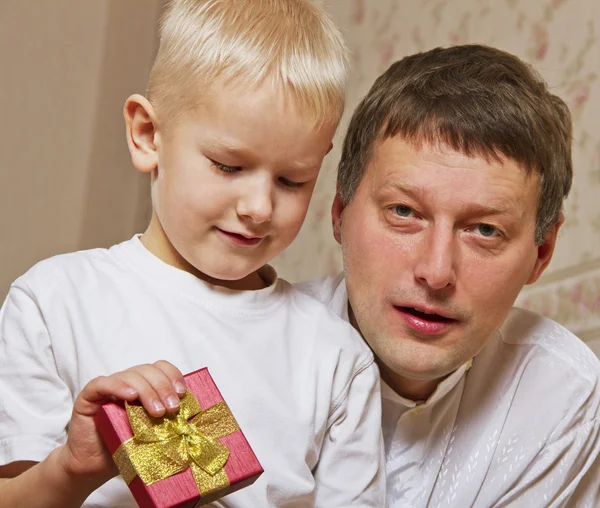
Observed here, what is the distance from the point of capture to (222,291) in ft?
A: 4.36

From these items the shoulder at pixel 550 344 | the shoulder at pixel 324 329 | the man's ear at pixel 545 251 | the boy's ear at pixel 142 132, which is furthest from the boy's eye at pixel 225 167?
the shoulder at pixel 550 344

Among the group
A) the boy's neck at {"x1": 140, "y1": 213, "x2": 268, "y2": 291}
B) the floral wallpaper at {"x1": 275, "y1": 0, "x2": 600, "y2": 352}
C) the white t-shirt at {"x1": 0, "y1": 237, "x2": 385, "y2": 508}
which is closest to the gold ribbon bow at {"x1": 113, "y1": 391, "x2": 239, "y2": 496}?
the white t-shirt at {"x1": 0, "y1": 237, "x2": 385, "y2": 508}

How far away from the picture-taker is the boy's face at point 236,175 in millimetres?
1223

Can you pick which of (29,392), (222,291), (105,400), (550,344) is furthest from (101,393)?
(550,344)

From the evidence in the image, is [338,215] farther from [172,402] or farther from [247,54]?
[172,402]

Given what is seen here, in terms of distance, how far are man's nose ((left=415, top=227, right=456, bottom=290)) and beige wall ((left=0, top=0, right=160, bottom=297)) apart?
4.00 feet

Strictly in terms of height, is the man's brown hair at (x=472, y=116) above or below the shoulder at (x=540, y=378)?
above

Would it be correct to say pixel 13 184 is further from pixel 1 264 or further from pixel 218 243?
pixel 218 243

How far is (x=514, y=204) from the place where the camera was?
1473 mm

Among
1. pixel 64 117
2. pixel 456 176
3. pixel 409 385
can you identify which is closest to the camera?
pixel 456 176

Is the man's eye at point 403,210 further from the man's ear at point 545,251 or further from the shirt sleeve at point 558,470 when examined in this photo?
the shirt sleeve at point 558,470

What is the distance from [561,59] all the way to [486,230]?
84 centimetres

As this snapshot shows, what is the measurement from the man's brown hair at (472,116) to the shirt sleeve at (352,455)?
1.25ft

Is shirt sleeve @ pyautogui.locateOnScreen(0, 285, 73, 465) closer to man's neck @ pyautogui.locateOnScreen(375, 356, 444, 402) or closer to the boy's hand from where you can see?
the boy's hand
